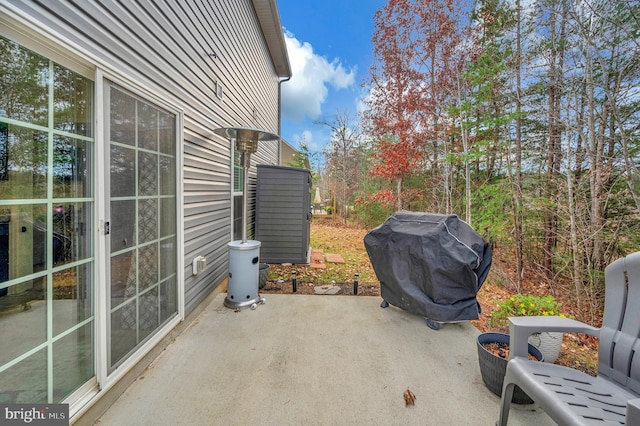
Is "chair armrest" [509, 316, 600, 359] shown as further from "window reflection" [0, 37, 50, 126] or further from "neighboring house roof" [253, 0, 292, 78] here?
"neighboring house roof" [253, 0, 292, 78]

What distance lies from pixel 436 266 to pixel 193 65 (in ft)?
11.0

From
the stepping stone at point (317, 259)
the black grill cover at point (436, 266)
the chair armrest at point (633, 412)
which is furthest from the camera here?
the stepping stone at point (317, 259)

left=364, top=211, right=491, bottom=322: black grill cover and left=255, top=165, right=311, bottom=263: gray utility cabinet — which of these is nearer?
left=364, top=211, right=491, bottom=322: black grill cover

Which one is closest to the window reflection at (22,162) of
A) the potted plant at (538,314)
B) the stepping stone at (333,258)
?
the potted plant at (538,314)

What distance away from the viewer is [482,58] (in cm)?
511

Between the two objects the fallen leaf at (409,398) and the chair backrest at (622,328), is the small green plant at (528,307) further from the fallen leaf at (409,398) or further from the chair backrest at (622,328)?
the fallen leaf at (409,398)

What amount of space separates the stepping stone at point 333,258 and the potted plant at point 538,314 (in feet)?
10.8

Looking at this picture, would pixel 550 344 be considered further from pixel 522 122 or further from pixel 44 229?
pixel 522 122

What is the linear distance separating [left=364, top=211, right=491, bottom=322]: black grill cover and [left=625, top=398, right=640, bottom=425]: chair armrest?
165 cm

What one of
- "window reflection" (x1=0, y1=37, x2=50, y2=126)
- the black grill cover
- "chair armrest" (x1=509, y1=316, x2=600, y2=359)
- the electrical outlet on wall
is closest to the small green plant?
the black grill cover

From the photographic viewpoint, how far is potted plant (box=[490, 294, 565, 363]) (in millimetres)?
2148

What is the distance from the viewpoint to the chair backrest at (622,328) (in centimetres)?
135

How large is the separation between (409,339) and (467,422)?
971mm

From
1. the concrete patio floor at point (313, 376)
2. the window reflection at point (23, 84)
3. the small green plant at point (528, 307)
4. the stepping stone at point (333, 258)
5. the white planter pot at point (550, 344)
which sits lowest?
the concrete patio floor at point (313, 376)
